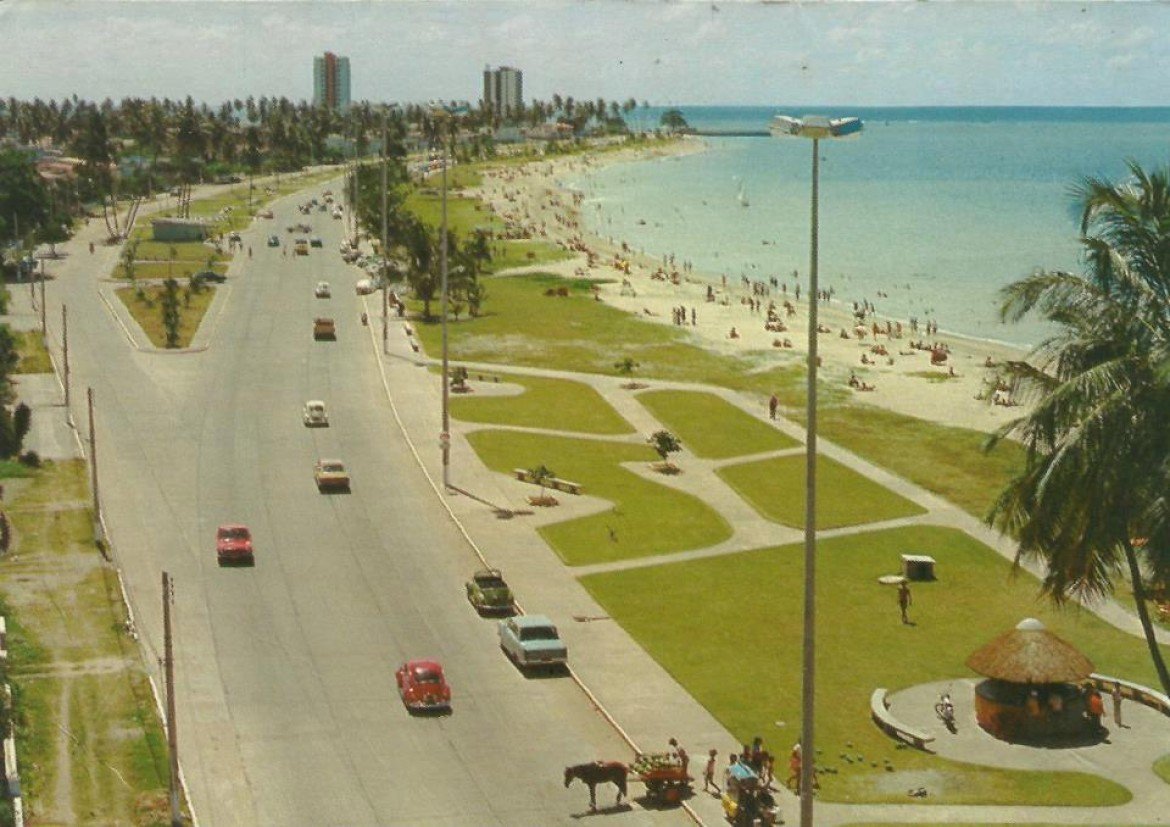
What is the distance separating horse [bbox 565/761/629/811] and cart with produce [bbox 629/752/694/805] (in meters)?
0.65

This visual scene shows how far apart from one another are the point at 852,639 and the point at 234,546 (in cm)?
2132

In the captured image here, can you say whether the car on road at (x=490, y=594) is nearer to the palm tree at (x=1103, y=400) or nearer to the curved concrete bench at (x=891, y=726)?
the curved concrete bench at (x=891, y=726)

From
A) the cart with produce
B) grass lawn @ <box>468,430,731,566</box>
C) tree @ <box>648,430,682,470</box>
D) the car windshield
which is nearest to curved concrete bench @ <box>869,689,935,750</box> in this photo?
the cart with produce

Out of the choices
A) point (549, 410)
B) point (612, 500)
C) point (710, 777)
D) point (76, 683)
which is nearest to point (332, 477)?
point (612, 500)

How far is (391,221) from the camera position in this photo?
5423 inches

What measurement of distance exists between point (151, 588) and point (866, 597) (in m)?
23.4

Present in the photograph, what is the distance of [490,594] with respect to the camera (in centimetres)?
5322

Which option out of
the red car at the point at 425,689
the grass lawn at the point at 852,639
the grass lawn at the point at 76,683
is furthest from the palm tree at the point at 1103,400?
the grass lawn at the point at 76,683

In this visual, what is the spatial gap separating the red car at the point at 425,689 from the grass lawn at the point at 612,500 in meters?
14.9

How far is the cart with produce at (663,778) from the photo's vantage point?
39188mm

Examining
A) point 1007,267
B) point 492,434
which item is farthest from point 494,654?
point 1007,267

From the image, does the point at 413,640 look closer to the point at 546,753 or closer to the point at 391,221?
the point at 546,753

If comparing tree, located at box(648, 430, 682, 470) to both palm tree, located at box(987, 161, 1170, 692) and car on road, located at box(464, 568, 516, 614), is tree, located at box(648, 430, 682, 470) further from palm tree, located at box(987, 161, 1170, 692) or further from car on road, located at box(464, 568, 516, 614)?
palm tree, located at box(987, 161, 1170, 692)

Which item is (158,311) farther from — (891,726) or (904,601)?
(891,726)
